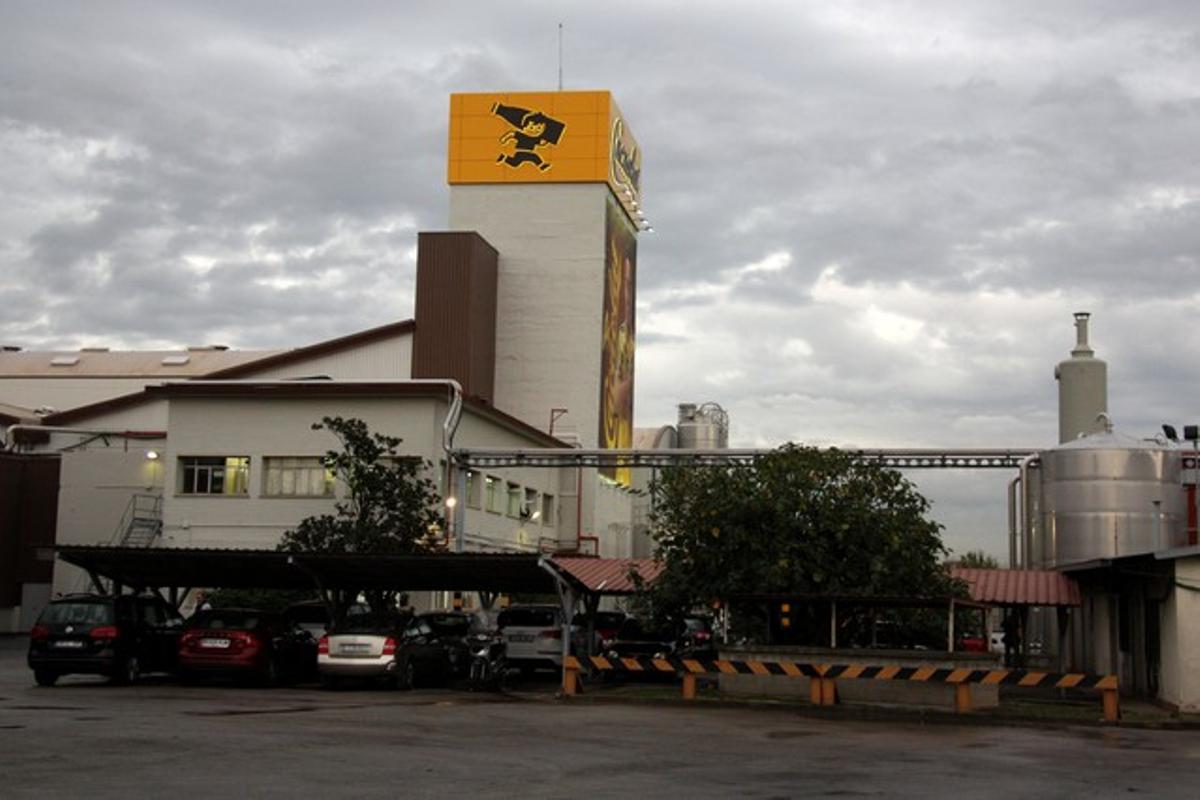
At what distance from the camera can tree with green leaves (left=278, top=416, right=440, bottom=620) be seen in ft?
142

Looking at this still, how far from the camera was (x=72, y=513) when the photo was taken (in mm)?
59000

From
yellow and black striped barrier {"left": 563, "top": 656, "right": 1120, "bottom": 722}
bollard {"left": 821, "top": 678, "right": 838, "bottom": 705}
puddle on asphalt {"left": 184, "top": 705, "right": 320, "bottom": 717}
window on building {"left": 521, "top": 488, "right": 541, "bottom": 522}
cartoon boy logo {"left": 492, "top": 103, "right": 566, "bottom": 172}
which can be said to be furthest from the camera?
cartoon boy logo {"left": 492, "top": 103, "right": 566, "bottom": 172}

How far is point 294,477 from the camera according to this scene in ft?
164

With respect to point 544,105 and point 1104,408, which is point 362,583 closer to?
point 1104,408

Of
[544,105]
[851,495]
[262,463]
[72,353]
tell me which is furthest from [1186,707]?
[72,353]

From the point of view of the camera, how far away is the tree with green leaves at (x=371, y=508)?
4341cm

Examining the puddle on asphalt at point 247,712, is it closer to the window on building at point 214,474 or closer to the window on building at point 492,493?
the window on building at point 214,474

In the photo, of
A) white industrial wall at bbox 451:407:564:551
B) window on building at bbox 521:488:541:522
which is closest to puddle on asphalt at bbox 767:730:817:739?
white industrial wall at bbox 451:407:564:551

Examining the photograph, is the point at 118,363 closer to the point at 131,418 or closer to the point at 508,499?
the point at 131,418

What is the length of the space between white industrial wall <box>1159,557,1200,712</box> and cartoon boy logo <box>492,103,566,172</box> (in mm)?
50919

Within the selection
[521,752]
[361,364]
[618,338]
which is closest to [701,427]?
[618,338]

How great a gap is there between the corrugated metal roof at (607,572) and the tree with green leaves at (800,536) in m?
1.01

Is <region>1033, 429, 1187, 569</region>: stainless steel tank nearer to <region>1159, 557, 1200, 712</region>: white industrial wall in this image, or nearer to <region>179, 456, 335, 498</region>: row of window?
<region>1159, 557, 1200, 712</region>: white industrial wall

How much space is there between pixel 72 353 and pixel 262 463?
45.8m
